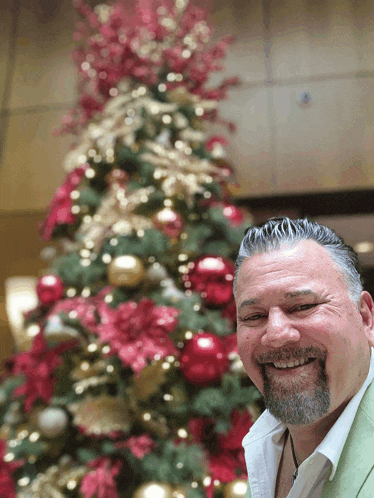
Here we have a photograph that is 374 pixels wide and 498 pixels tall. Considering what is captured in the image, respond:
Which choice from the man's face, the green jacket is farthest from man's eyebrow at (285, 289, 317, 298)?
the green jacket

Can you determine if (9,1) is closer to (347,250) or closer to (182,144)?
(182,144)

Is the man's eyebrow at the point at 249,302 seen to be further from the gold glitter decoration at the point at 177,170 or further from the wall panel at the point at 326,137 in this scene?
the wall panel at the point at 326,137

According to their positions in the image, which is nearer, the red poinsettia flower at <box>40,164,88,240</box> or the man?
the man

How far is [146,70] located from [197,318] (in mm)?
1428

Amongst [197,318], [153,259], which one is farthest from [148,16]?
[197,318]

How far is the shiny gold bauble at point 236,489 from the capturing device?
1658 mm

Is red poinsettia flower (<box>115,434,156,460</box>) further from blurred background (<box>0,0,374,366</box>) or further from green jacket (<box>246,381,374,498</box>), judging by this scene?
blurred background (<box>0,0,374,366</box>)

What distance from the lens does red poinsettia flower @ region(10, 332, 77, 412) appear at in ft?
6.48

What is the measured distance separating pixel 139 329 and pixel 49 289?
1.76 ft

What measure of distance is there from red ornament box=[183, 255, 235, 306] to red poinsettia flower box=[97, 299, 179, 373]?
23 centimetres

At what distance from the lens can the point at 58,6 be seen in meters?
3.57

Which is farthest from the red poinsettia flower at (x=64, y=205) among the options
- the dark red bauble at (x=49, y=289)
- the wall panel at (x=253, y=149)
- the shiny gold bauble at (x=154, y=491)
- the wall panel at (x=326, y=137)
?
the wall panel at (x=326, y=137)

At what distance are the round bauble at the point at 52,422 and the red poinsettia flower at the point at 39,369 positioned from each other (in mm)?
87

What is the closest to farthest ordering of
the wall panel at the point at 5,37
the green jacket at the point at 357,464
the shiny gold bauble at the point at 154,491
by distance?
the green jacket at the point at 357,464 → the shiny gold bauble at the point at 154,491 → the wall panel at the point at 5,37
